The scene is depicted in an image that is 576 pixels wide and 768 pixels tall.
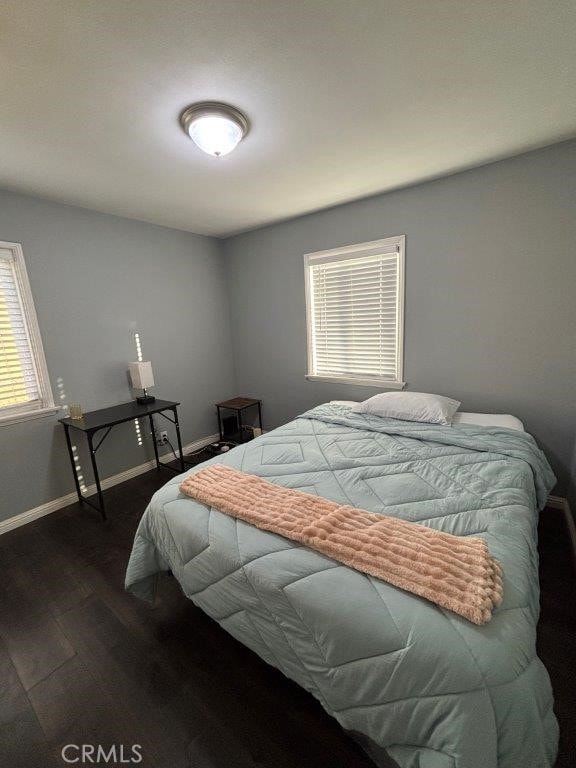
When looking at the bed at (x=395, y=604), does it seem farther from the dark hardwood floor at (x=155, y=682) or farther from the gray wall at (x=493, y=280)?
the gray wall at (x=493, y=280)

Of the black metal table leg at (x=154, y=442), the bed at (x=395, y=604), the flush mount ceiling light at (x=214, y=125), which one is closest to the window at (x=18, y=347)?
the black metal table leg at (x=154, y=442)

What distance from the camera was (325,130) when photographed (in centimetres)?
167

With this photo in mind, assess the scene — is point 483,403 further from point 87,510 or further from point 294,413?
point 87,510

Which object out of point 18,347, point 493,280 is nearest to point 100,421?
point 18,347

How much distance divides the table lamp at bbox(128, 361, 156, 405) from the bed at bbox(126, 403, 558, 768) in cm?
147

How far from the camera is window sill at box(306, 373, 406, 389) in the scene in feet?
9.35

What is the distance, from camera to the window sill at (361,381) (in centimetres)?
285

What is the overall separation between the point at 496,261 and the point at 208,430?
334 centimetres

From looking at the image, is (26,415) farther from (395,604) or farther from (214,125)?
(395,604)

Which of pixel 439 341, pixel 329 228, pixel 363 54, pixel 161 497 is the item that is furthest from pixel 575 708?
pixel 329 228

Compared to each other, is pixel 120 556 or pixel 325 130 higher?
pixel 325 130

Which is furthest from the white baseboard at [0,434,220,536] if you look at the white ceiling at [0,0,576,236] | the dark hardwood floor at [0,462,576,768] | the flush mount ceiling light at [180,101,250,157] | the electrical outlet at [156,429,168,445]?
the flush mount ceiling light at [180,101,250,157]

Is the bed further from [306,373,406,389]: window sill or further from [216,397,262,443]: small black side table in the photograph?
[216,397,262,443]: small black side table

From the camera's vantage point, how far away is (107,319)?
9.24ft
